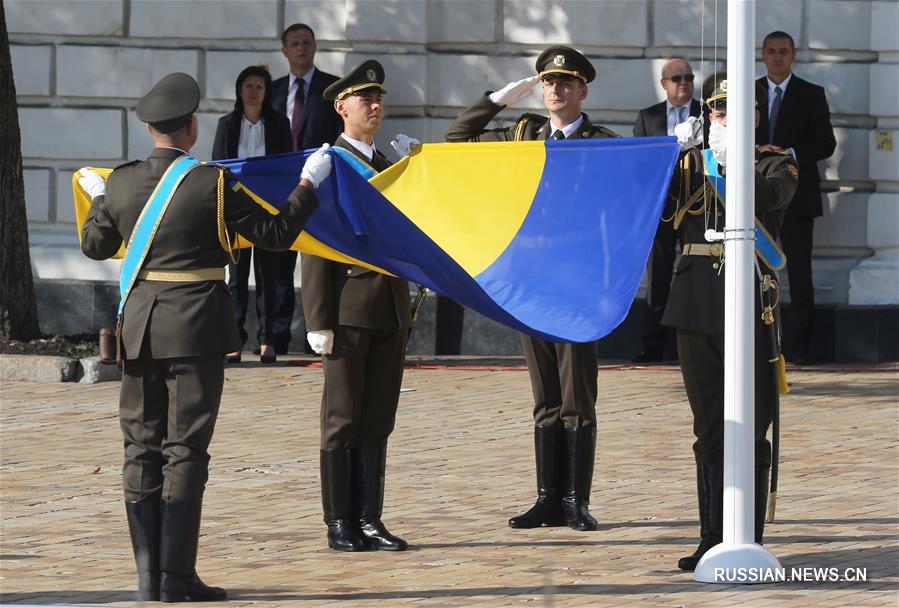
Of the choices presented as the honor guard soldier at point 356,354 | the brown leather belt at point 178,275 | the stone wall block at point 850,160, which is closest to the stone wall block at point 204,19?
the stone wall block at point 850,160

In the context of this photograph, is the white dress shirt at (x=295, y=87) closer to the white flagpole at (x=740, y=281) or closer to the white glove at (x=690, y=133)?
the white glove at (x=690, y=133)

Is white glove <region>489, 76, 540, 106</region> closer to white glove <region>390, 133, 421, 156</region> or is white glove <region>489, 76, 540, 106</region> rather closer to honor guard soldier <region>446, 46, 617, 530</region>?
honor guard soldier <region>446, 46, 617, 530</region>

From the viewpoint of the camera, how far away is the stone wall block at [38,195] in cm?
1609

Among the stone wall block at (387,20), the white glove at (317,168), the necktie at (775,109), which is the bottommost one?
the white glove at (317,168)

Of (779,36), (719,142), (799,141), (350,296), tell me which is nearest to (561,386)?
(350,296)

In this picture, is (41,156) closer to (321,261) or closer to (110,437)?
(110,437)

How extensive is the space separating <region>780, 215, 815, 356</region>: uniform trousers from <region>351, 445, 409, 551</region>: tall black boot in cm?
701

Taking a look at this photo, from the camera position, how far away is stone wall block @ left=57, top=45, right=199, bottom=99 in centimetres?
1593

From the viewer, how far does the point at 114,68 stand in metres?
16.0

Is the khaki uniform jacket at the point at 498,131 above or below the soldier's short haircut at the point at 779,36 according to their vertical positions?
below

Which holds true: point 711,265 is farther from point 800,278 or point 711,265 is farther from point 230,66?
point 230,66

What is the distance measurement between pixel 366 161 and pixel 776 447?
2.21m

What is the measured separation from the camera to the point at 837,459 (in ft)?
33.9

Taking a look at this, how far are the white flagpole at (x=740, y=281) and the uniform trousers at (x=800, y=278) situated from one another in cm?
740
